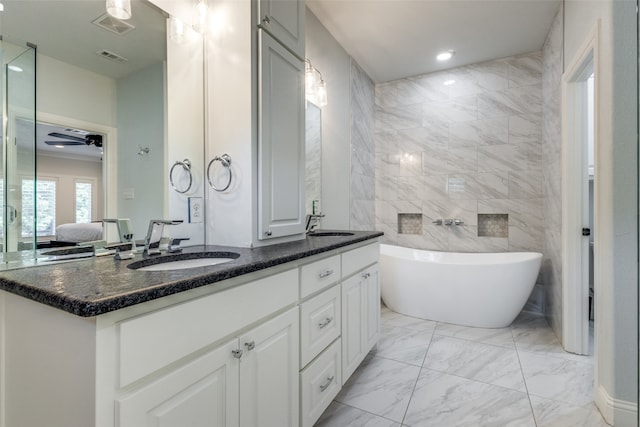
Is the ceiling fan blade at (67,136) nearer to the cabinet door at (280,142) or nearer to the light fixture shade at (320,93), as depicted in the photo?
the cabinet door at (280,142)

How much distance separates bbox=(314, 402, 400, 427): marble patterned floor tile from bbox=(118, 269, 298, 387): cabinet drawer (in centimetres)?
81

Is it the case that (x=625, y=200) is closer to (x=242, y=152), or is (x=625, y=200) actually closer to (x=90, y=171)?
(x=242, y=152)

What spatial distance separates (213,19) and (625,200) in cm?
225

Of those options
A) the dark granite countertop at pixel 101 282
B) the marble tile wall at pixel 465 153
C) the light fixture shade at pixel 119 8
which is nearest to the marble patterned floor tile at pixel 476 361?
the marble tile wall at pixel 465 153

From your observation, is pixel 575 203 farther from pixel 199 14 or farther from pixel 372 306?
pixel 199 14

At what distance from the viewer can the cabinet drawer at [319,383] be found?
1338 millimetres

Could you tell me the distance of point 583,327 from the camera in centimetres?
221

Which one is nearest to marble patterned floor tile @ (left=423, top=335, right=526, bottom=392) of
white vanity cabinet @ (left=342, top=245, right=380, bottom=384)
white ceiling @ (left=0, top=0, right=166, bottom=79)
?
white vanity cabinet @ (left=342, top=245, right=380, bottom=384)

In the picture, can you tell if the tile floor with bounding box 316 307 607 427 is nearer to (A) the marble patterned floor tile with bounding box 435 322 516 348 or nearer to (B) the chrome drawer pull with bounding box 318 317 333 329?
(A) the marble patterned floor tile with bounding box 435 322 516 348

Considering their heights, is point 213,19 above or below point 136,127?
above

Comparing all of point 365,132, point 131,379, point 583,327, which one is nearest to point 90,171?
point 131,379

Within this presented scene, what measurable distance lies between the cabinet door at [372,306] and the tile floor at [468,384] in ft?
0.58

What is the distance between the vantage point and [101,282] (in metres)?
0.80

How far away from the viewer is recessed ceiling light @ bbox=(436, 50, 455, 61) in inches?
123
